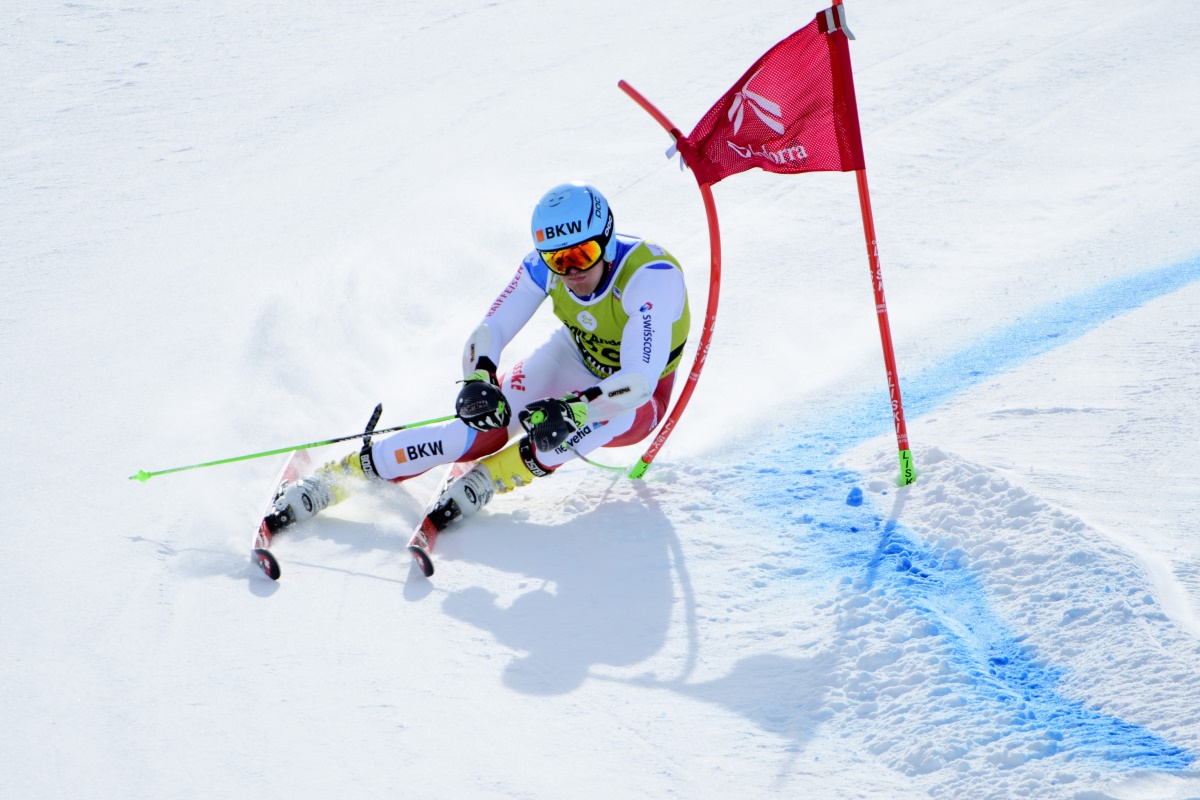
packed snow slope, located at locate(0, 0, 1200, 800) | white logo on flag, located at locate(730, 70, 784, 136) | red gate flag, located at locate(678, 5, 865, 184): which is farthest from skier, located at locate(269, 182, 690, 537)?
white logo on flag, located at locate(730, 70, 784, 136)

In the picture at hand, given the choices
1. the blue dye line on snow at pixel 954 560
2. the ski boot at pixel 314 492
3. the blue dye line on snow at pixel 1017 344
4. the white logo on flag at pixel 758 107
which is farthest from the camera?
the blue dye line on snow at pixel 1017 344

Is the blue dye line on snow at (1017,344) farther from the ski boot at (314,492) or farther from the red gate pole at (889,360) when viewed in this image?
the ski boot at (314,492)

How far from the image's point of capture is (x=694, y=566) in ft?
14.7

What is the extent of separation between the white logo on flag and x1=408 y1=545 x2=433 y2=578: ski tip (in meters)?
2.47

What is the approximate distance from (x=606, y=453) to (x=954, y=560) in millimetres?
2010

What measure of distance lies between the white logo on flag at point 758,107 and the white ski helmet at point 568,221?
2.78 feet

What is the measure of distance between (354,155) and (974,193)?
16.7ft

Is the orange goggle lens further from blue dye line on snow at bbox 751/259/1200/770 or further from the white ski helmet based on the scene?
blue dye line on snow at bbox 751/259/1200/770

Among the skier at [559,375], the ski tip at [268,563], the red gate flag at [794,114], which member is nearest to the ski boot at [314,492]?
the skier at [559,375]

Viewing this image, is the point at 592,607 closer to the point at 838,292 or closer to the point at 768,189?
the point at 838,292

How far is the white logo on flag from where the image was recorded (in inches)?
196

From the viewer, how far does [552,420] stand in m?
4.59

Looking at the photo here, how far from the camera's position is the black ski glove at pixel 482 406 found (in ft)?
15.5

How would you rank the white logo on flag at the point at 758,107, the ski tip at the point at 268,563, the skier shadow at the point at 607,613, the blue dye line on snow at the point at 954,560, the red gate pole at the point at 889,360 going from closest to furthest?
1. the blue dye line on snow at the point at 954,560
2. the skier shadow at the point at 607,613
3. the ski tip at the point at 268,563
4. the red gate pole at the point at 889,360
5. the white logo on flag at the point at 758,107
